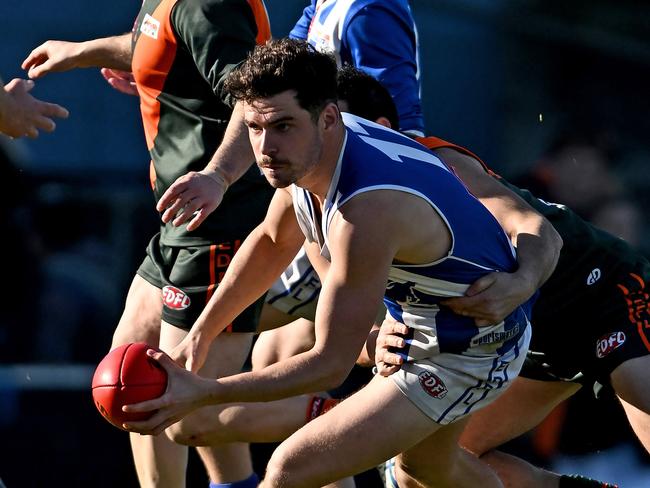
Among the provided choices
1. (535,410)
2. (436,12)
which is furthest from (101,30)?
(535,410)

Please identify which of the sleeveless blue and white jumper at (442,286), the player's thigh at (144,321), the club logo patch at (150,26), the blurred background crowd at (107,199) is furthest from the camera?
the blurred background crowd at (107,199)

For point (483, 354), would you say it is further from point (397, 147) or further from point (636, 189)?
point (636, 189)

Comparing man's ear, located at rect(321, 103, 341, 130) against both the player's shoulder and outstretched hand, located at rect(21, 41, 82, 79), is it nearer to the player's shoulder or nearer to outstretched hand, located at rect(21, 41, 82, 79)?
the player's shoulder

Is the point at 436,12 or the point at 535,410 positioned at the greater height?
the point at 436,12

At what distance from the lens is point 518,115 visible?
7.19 m

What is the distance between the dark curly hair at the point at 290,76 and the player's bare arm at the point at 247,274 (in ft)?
1.78

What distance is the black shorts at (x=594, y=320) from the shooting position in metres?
4.60

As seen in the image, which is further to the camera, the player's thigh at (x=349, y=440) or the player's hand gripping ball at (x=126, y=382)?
the player's thigh at (x=349, y=440)

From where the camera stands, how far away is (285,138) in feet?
11.9

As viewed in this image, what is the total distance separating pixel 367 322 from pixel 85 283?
3.77 meters

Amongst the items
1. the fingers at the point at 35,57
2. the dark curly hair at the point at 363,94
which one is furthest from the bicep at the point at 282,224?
the fingers at the point at 35,57

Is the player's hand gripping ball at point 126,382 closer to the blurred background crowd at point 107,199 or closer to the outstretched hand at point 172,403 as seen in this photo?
the outstretched hand at point 172,403

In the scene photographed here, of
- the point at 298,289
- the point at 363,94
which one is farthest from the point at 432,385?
the point at 298,289

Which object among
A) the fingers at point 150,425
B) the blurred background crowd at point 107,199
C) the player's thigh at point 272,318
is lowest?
the blurred background crowd at point 107,199
